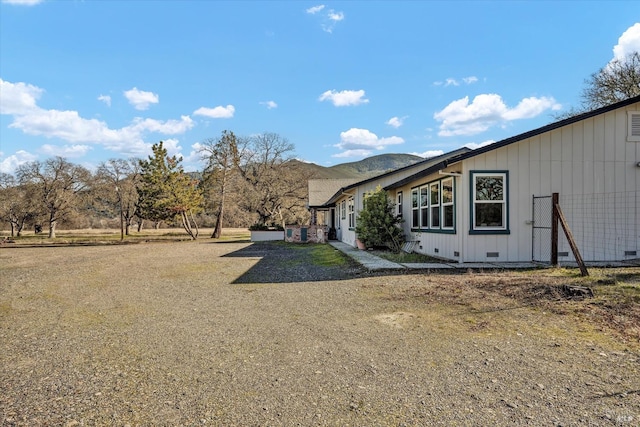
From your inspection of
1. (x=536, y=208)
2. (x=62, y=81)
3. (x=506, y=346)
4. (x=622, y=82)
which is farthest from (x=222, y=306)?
(x=622, y=82)

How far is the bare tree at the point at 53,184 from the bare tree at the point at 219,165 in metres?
12.3

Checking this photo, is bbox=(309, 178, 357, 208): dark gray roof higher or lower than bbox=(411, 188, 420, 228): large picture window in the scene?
higher

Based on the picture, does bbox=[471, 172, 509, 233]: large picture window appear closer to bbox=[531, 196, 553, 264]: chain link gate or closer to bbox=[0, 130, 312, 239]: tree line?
bbox=[531, 196, 553, 264]: chain link gate

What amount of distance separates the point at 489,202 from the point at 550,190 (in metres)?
1.58

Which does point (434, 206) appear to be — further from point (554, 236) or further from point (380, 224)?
point (554, 236)

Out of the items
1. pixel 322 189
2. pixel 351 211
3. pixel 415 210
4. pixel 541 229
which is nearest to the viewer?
pixel 541 229

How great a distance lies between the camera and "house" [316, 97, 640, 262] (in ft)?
31.3

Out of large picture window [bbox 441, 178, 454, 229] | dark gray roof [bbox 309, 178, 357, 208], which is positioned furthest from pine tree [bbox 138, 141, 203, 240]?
large picture window [bbox 441, 178, 454, 229]

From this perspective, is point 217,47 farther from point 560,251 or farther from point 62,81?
point 560,251

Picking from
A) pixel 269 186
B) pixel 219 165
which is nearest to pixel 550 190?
pixel 219 165

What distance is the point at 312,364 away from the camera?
11.5ft

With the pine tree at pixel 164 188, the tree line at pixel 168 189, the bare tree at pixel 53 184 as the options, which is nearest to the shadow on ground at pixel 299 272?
the tree line at pixel 168 189

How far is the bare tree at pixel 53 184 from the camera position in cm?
3400

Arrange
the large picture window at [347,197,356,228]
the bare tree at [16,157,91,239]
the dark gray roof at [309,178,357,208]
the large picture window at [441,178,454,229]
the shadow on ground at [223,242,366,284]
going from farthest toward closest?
the bare tree at [16,157,91,239]
the dark gray roof at [309,178,357,208]
the large picture window at [347,197,356,228]
the large picture window at [441,178,454,229]
the shadow on ground at [223,242,366,284]
